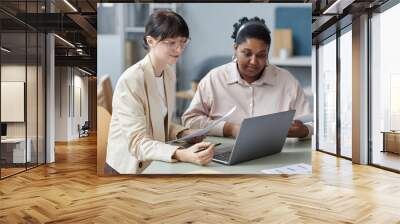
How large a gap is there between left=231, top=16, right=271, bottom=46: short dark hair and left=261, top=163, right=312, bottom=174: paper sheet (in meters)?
1.77

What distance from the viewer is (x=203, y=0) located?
687 centimetres

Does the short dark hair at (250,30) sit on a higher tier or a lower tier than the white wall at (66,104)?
higher

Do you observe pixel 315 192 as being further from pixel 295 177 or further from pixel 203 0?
pixel 203 0

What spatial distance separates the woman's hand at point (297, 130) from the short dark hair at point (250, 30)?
119cm

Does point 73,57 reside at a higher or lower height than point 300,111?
higher

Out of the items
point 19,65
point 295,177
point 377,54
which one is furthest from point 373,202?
point 19,65

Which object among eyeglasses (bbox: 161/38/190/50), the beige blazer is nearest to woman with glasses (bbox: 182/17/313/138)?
the beige blazer

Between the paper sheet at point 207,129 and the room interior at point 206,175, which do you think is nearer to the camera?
the room interior at point 206,175

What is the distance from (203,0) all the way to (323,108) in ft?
15.3

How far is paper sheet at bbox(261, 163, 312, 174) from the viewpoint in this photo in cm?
595

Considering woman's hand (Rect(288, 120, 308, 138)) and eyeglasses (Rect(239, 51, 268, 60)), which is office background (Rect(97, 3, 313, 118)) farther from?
woman's hand (Rect(288, 120, 308, 138))

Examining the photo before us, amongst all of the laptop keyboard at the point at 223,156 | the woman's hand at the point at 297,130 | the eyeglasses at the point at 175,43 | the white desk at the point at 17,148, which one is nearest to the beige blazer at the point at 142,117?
the eyeglasses at the point at 175,43

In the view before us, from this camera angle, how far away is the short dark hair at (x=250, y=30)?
589 centimetres

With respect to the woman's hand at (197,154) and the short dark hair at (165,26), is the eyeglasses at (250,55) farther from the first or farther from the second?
the woman's hand at (197,154)
